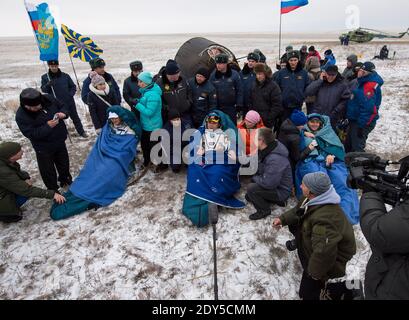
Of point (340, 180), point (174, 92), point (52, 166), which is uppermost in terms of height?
point (174, 92)

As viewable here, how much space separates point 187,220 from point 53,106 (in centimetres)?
298

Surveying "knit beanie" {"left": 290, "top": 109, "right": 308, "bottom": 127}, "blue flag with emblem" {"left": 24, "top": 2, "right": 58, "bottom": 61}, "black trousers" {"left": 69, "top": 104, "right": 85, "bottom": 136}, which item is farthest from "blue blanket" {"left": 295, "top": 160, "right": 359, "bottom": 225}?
"blue flag with emblem" {"left": 24, "top": 2, "right": 58, "bottom": 61}

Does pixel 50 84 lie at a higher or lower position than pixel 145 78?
lower

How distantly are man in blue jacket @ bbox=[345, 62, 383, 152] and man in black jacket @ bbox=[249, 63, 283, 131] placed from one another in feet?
4.83

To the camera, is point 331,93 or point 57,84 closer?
point 331,93

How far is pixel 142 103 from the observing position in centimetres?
509

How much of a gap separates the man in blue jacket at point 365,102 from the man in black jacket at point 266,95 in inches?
57.9

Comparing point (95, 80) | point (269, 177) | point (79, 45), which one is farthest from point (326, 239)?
point (79, 45)

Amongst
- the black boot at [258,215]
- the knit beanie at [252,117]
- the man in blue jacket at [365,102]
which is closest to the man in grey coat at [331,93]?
the man in blue jacket at [365,102]

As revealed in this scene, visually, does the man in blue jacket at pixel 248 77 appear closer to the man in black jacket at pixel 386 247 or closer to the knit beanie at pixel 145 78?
the knit beanie at pixel 145 78

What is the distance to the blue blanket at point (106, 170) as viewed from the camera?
4.54m

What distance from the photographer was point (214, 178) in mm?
4227

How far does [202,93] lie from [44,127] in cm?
285

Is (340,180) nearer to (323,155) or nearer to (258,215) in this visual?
(323,155)
